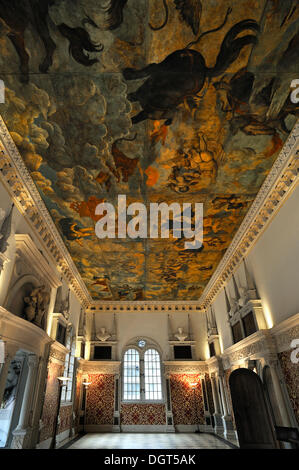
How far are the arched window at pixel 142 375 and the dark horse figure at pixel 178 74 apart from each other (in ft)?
50.8

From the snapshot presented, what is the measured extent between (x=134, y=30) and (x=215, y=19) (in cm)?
145

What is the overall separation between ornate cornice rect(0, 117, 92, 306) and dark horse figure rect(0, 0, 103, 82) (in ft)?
5.78

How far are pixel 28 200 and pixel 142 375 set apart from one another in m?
13.5

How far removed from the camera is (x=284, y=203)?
Answer: 795cm

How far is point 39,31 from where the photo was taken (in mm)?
4883

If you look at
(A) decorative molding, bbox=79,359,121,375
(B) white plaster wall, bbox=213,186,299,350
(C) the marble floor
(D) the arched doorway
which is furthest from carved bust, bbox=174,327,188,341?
(D) the arched doorway

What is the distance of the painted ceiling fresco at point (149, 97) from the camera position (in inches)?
190

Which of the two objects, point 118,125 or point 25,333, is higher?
Answer: point 118,125

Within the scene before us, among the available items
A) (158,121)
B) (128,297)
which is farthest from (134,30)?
(128,297)

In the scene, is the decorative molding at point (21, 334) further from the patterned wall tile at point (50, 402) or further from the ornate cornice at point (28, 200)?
the ornate cornice at point (28, 200)

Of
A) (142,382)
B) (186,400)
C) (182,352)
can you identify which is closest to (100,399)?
(142,382)

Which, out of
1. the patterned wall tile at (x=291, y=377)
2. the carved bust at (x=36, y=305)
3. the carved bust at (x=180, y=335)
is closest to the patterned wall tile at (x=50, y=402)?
the carved bust at (x=36, y=305)

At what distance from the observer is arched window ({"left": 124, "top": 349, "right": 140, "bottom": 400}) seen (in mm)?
16656

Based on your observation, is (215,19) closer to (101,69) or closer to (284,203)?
(101,69)
